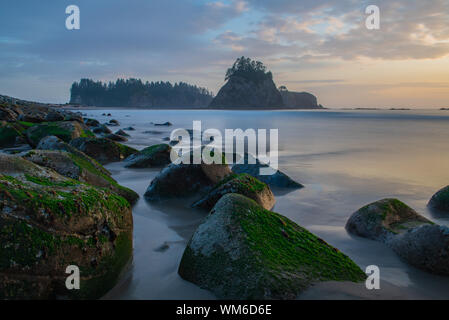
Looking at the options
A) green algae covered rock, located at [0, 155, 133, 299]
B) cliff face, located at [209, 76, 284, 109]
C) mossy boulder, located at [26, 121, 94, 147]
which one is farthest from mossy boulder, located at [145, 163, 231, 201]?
cliff face, located at [209, 76, 284, 109]

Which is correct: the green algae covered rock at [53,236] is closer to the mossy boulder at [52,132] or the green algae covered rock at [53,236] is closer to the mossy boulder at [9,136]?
the mossy boulder at [52,132]

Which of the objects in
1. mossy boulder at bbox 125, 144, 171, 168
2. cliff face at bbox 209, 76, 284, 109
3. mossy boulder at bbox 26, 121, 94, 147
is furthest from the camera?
cliff face at bbox 209, 76, 284, 109

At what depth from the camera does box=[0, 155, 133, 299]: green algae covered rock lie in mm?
2205

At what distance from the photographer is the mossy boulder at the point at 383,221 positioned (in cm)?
392

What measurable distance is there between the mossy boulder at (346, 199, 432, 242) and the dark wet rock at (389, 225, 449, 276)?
34 centimetres

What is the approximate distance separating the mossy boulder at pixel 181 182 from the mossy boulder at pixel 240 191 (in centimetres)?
42

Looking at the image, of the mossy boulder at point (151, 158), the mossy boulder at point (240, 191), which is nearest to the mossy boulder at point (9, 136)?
the mossy boulder at point (151, 158)

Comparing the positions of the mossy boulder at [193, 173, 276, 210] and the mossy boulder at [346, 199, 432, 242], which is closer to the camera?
the mossy boulder at [346, 199, 432, 242]

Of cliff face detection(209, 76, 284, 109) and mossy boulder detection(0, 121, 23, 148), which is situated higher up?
cliff face detection(209, 76, 284, 109)

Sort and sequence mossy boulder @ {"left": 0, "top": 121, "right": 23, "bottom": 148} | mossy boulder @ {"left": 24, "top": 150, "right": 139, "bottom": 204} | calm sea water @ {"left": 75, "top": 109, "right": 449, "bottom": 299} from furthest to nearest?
mossy boulder @ {"left": 0, "top": 121, "right": 23, "bottom": 148}, mossy boulder @ {"left": 24, "top": 150, "right": 139, "bottom": 204}, calm sea water @ {"left": 75, "top": 109, "right": 449, "bottom": 299}

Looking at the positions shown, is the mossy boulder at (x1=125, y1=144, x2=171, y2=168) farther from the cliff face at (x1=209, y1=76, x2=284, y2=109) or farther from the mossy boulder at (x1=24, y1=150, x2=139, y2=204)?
the cliff face at (x1=209, y1=76, x2=284, y2=109)
